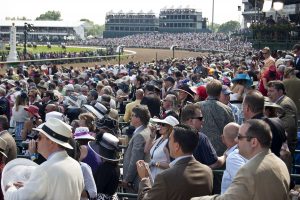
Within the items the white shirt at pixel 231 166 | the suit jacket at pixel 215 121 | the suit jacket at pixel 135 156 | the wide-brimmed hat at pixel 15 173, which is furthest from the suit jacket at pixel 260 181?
the suit jacket at pixel 215 121

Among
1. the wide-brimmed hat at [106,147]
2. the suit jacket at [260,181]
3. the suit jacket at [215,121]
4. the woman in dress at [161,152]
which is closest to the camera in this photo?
the suit jacket at [260,181]

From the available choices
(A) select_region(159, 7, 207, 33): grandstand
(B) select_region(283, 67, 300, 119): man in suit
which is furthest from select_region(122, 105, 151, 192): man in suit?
(A) select_region(159, 7, 207, 33): grandstand

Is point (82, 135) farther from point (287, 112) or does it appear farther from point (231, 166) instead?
point (287, 112)

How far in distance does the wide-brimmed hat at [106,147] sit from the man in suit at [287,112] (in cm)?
244

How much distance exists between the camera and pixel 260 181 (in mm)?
4277

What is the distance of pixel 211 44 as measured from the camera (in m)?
103

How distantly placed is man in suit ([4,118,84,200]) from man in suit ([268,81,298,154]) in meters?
3.64

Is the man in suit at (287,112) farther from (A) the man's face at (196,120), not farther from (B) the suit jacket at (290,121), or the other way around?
(A) the man's face at (196,120)

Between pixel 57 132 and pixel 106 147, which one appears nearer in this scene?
pixel 57 132

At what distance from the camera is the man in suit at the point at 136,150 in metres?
7.37

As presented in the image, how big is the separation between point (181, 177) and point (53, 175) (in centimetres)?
112

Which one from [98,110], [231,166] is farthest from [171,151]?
[98,110]

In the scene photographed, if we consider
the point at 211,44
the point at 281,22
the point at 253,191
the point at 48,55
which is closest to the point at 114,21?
the point at 211,44

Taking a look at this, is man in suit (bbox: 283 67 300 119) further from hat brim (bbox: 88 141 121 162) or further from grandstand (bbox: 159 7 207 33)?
grandstand (bbox: 159 7 207 33)
